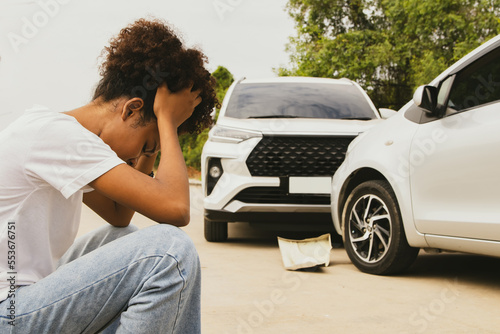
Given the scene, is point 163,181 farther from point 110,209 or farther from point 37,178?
point 110,209

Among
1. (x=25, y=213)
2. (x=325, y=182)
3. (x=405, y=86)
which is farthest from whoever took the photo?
(x=405, y=86)

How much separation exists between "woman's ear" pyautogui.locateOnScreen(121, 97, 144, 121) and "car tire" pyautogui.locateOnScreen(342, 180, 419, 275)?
2.57 metres

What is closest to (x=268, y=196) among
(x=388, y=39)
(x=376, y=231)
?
(x=376, y=231)

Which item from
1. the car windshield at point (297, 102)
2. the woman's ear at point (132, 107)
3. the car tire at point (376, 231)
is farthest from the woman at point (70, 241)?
the car windshield at point (297, 102)

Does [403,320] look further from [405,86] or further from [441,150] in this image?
[405,86]

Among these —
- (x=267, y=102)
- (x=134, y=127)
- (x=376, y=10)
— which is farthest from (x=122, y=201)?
(x=376, y=10)

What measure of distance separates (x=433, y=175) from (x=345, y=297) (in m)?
0.98

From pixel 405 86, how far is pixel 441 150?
1653cm

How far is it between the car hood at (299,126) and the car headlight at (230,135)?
0.15 feet

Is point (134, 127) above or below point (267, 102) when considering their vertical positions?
above

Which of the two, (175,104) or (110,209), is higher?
(175,104)

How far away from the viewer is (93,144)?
5.87 feet
